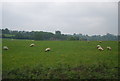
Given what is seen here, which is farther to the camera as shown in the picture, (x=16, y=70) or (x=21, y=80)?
(x=16, y=70)

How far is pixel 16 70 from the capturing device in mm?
7312

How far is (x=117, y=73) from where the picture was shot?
6.84m

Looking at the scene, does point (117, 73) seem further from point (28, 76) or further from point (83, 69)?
point (28, 76)

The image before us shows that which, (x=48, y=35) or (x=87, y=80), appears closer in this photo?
(x=87, y=80)

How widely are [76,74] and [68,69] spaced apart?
79 centimetres

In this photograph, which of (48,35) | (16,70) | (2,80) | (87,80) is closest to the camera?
(87,80)

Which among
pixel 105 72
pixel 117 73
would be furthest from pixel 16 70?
pixel 117 73

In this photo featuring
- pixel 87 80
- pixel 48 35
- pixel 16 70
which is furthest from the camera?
pixel 48 35

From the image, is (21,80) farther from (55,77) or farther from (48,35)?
(48,35)

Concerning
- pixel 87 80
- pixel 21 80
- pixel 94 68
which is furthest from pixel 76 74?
pixel 21 80

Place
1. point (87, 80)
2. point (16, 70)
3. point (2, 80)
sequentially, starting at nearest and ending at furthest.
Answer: point (87, 80) → point (2, 80) → point (16, 70)

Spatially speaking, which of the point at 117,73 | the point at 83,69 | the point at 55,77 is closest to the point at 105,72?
the point at 117,73

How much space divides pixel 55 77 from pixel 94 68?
7.12ft

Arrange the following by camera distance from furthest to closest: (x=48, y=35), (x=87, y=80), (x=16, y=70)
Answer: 1. (x=48, y=35)
2. (x=16, y=70)
3. (x=87, y=80)
